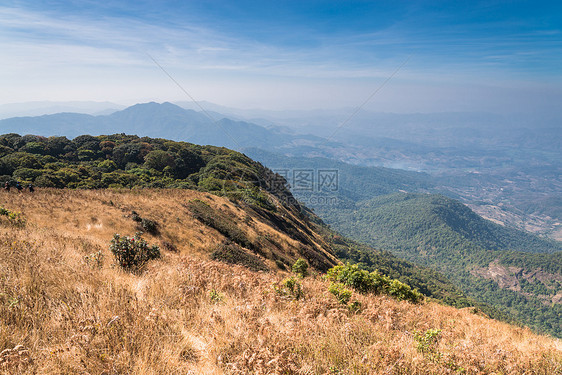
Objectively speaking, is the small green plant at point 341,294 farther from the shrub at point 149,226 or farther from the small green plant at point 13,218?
the shrub at point 149,226

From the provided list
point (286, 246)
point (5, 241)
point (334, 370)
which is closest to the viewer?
point (334, 370)

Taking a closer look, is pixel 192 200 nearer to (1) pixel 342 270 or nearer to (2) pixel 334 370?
(1) pixel 342 270

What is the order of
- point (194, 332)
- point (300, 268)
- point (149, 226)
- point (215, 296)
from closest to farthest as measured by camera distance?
point (194, 332) → point (215, 296) → point (300, 268) → point (149, 226)

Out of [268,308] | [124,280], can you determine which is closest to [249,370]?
[268,308]

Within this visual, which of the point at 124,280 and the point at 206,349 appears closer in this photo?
the point at 206,349

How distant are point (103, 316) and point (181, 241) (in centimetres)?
1415

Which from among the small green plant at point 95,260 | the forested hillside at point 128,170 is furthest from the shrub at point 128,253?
the forested hillside at point 128,170

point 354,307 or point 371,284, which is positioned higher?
point 354,307

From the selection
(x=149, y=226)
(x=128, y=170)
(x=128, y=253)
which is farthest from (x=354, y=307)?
(x=128, y=170)

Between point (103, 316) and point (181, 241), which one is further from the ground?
point (103, 316)

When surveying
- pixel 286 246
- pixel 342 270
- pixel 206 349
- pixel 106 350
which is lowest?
pixel 286 246

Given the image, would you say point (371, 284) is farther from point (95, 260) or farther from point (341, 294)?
point (95, 260)

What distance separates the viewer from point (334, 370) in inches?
131

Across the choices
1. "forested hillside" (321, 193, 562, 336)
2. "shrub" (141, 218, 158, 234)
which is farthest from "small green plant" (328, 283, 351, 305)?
"forested hillside" (321, 193, 562, 336)
